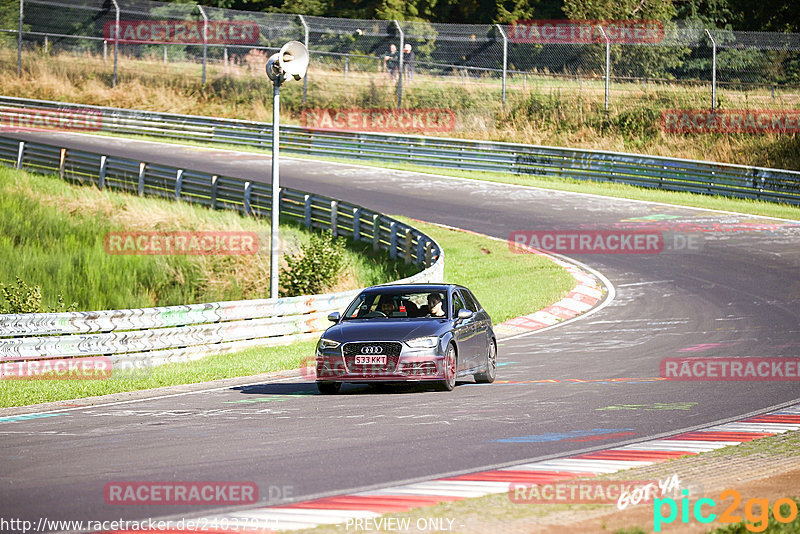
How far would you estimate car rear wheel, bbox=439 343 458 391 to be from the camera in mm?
13312

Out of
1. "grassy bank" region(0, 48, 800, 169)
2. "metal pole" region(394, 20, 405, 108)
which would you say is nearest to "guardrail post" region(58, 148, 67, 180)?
"grassy bank" region(0, 48, 800, 169)

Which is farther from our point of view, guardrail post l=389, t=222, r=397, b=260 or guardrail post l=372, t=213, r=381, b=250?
guardrail post l=372, t=213, r=381, b=250

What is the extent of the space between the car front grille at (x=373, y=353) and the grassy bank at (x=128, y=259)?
11.1 m

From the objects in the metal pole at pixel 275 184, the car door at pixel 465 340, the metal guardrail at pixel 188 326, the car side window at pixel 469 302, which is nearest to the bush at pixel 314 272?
Result: the metal guardrail at pixel 188 326

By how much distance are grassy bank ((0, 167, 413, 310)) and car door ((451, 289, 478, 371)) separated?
10.1 m

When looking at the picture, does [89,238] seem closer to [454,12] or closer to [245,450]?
[245,450]

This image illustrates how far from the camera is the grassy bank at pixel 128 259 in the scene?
24.6 m

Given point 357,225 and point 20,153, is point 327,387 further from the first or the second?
Answer: point 20,153

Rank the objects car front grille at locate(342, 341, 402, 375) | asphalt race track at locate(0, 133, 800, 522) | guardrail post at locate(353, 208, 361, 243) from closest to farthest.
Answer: asphalt race track at locate(0, 133, 800, 522) < car front grille at locate(342, 341, 402, 375) < guardrail post at locate(353, 208, 361, 243)

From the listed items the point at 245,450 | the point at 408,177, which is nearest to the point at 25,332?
the point at 245,450

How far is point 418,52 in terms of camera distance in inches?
1751

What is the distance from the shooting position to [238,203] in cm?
3334

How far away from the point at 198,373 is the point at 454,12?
5315cm

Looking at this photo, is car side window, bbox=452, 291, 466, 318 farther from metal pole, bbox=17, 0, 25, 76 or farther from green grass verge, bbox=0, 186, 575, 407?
metal pole, bbox=17, 0, 25, 76
